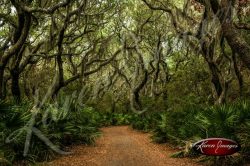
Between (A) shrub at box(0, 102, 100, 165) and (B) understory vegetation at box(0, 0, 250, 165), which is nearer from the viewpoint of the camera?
(A) shrub at box(0, 102, 100, 165)

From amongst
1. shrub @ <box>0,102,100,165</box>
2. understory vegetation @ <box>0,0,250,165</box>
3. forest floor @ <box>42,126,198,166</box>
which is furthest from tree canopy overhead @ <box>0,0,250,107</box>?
forest floor @ <box>42,126,198,166</box>

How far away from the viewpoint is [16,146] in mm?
11047

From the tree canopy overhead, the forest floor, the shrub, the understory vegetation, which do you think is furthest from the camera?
the tree canopy overhead

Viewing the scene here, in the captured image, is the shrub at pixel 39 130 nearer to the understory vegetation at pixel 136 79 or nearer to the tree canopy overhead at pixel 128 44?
the understory vegetation at pixel 136 79

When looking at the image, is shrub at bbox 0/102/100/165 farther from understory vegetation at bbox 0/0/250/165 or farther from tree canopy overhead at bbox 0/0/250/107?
tree canopy overhead at bbox 0/0/250/107

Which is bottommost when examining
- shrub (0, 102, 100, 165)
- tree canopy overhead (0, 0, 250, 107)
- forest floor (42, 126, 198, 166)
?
forest floor (42, 126, 198, 166)

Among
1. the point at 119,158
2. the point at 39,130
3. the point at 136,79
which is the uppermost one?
the point at 136,79

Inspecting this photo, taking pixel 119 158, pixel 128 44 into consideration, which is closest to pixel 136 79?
pixel 128 44

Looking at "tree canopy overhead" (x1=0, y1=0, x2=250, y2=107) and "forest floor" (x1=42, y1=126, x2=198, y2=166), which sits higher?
"tree canopy overhead" (x1=0, y1=0, x2=250, y2=107)

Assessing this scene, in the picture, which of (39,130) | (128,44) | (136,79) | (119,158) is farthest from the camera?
(136,79)

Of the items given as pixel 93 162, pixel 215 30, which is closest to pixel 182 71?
pixel 215 30

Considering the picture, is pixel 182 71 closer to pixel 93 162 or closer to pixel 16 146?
pixel 93 162

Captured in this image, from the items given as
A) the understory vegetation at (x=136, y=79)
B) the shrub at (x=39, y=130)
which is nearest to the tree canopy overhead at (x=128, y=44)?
the understory vegetation at (x=136, y=79)

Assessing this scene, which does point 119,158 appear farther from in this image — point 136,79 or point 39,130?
point 136,79
